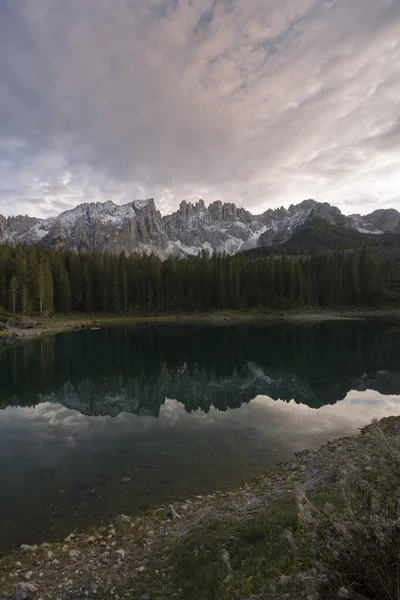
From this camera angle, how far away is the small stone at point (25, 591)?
28.9 feet

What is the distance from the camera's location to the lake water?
15.5m

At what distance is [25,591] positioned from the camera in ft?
29.3

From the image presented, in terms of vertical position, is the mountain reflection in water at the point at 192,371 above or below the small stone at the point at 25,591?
below

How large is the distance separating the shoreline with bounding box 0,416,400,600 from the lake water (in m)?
1.49

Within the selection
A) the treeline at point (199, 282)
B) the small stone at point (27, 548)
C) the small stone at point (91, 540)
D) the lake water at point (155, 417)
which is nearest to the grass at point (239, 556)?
the small stone at point (91, 540)

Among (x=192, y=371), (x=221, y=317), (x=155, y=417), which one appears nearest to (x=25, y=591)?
(x=155, y=417)

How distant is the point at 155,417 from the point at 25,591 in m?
17.7

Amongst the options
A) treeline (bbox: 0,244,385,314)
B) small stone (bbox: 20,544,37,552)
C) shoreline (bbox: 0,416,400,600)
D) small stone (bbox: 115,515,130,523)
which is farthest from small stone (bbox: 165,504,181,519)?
treeline (bbox: 0,244,385,314)

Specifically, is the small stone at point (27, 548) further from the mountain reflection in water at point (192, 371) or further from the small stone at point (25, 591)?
the mountain reflection in water at point (192, 371)

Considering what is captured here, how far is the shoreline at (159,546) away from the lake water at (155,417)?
1493mm

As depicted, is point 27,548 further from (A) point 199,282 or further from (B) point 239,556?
(A) point 199,282

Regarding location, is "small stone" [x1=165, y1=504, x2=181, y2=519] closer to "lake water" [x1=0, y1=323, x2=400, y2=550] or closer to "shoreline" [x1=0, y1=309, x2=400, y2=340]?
"lake water" [x1=0, y1=323, x2=400, y2=550]

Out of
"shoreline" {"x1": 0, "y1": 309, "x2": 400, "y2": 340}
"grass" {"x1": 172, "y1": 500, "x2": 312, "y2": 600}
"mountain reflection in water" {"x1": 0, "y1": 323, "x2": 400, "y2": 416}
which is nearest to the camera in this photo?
"grass" {"x1": 172, "y1": 500, "x2": 312, "y2": 600}

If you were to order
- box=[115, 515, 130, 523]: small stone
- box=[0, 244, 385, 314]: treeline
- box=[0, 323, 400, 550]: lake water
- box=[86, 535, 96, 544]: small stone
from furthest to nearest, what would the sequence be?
box=[0, 244, 385, 314]: treeline < box=[0, 323, 400, 550]: lake water < box=[115, 515, 130, 523]: small stone < box=[86, 535, 96, 544]: small stone
